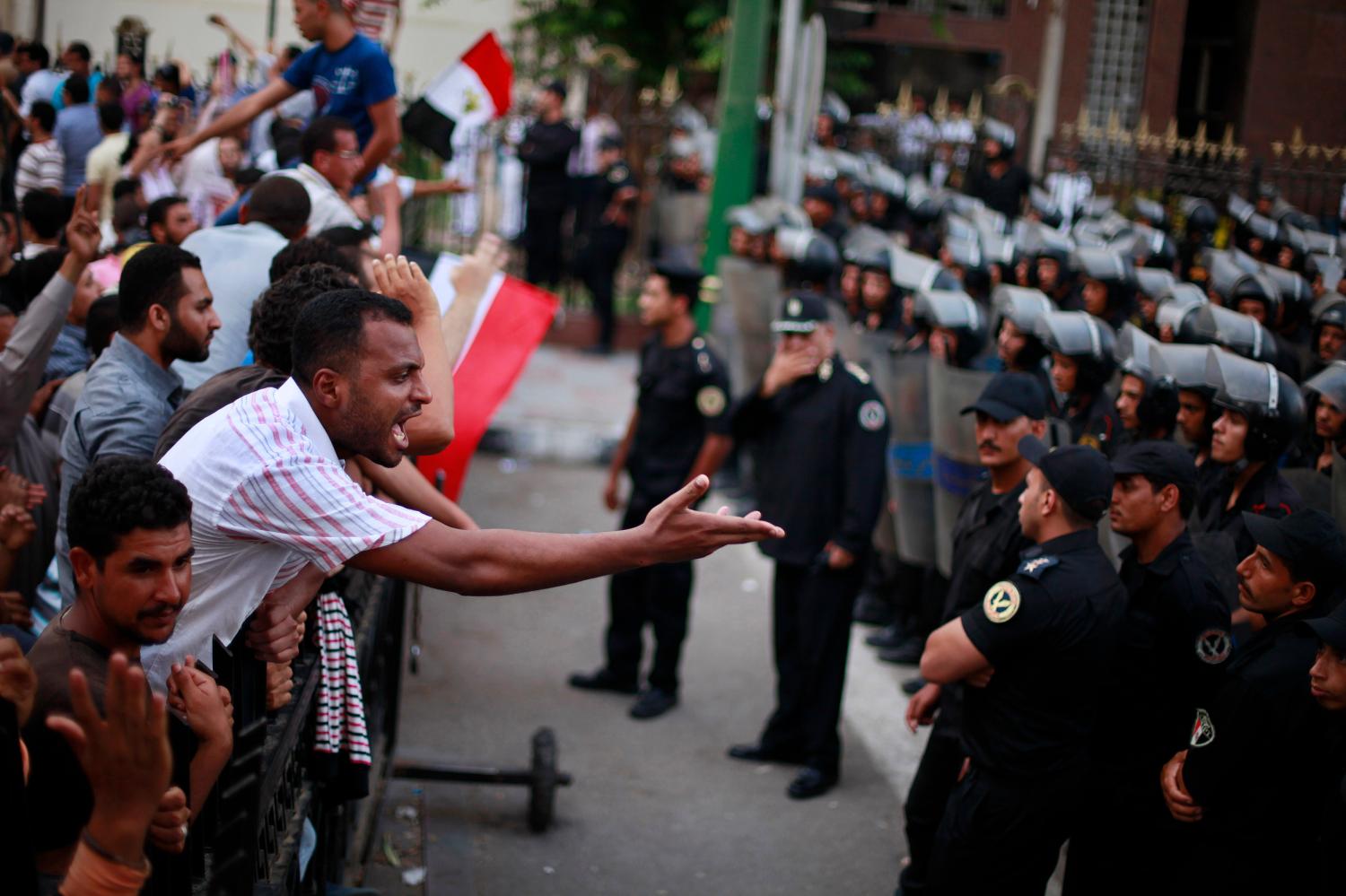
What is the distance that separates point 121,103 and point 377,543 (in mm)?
8994

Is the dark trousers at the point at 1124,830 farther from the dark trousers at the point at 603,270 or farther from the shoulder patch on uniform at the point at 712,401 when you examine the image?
the dark trousers at the point at 603,270

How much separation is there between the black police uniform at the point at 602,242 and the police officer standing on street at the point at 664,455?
695 centimetres

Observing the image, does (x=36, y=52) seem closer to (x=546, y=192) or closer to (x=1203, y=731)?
(x=546, y=192)

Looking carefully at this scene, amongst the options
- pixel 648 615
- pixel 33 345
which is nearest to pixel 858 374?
pixel 648 615

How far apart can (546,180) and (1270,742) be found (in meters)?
11.6

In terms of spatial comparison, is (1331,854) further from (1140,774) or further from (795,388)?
(795,388)

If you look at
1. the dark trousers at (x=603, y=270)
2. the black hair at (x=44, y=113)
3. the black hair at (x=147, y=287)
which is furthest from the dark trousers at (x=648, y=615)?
the dark trousers at (x=603, y=270)

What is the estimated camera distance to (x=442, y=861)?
5.61 meters

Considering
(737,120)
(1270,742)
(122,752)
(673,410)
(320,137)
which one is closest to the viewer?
(122,752)

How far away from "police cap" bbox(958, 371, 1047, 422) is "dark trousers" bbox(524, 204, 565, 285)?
31.9 ft

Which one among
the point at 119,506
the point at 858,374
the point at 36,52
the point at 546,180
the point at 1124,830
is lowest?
the point at 1124,830

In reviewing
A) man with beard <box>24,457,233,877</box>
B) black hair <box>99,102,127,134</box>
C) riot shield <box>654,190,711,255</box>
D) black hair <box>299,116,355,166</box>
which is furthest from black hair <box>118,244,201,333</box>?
riot shield <box>654,190,711,255</box>

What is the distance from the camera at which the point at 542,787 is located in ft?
19.1

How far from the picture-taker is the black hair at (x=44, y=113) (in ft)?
31.1
